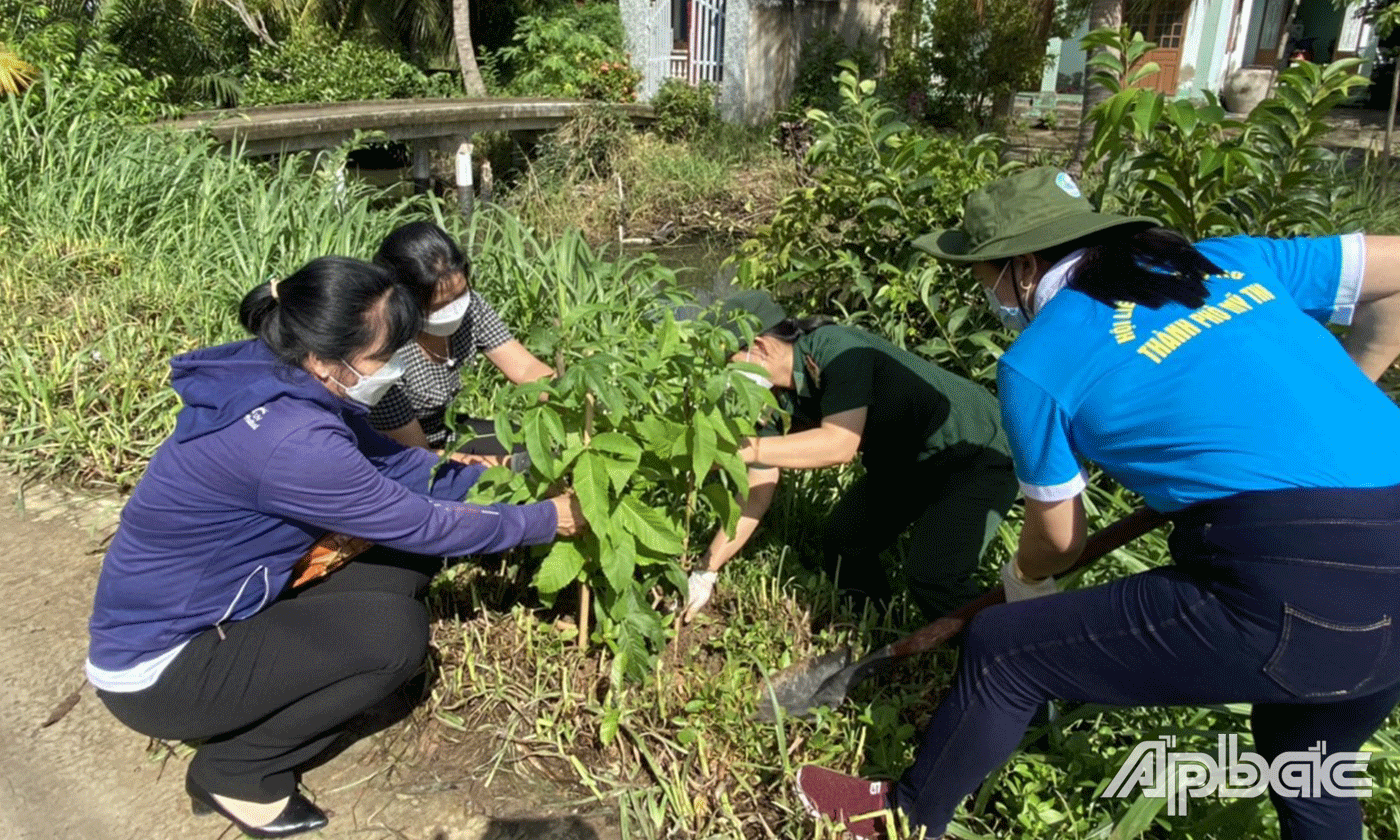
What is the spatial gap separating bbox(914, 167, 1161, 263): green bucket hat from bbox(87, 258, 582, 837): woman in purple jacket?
1138 millimetres

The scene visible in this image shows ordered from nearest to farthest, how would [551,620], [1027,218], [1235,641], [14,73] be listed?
[1235,641] → [1027,218] → [551,620] → [14,73]

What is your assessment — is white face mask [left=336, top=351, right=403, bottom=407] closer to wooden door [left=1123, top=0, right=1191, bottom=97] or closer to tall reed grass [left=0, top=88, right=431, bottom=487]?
tall reed grass [left=0, top=88, right=431, bottom=487]

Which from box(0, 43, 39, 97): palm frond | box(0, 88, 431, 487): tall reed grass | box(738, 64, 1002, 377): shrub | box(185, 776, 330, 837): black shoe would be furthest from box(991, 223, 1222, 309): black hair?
box(0, 43, 39, 97): palm frond

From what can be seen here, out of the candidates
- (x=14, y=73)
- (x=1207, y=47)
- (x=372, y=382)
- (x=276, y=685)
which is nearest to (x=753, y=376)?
(x=372, y=382)

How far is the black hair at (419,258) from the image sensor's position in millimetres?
3170

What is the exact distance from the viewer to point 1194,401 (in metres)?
1.75

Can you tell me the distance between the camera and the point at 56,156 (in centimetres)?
573

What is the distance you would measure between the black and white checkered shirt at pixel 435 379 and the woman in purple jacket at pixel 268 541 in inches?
38.0

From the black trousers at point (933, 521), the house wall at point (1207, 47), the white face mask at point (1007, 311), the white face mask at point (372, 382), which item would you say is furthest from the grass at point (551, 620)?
the house wall at point (1207, 47)

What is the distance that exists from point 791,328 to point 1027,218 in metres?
1.01

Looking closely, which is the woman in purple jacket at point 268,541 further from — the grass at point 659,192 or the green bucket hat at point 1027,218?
the grass at point 659,192

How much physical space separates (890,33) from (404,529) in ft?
49.5

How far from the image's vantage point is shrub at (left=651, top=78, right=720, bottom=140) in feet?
49.2

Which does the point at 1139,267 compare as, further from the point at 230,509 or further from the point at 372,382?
the point at 230,509
